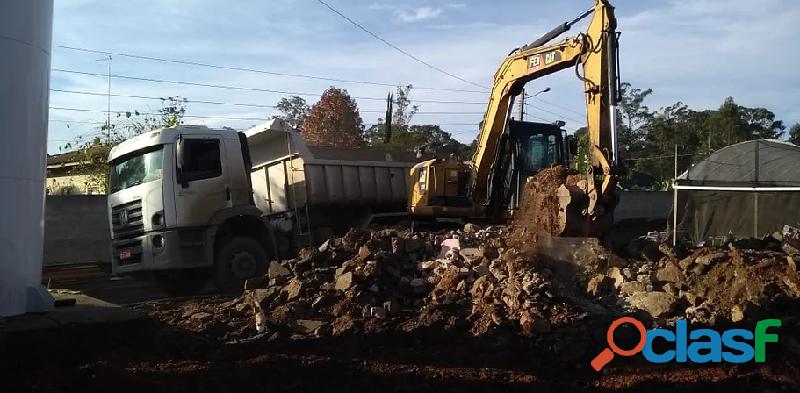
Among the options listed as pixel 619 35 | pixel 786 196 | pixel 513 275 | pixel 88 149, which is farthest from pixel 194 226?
pixel 88 149

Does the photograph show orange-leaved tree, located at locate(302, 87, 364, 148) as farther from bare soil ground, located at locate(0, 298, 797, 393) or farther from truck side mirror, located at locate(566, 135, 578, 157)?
bare soil ground, located at locate(0, 298, 797, 393)

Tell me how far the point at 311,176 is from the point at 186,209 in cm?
253

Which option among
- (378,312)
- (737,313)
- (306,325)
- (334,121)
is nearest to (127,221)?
(306,325)

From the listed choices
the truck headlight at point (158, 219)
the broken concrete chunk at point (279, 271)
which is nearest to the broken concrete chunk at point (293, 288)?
the broken concrete chunk at point (279, 271)

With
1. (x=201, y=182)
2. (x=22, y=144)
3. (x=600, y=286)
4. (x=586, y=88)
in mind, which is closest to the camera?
(x=22, y=144)

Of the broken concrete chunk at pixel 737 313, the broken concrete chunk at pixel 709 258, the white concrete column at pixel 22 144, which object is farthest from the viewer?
the broken concrete chunk at pixel 709 258

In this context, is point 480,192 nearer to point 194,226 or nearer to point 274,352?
point 194,226

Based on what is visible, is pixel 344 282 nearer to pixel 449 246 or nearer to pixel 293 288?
pixel 293 288

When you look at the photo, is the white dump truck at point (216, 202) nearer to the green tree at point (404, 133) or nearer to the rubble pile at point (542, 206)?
the rubble pile at point (542, 206)

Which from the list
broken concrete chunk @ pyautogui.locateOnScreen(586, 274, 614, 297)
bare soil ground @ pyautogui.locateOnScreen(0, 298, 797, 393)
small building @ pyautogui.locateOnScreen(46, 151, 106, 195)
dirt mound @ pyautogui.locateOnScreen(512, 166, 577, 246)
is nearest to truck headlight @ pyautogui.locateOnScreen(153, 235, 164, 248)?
bare soil ground @ pyautogui.locateOnScreen(0, 298, 797, 393)

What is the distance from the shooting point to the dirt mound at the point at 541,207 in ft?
31.2

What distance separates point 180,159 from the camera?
1162 cm

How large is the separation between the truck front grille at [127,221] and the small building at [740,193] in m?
11.4
